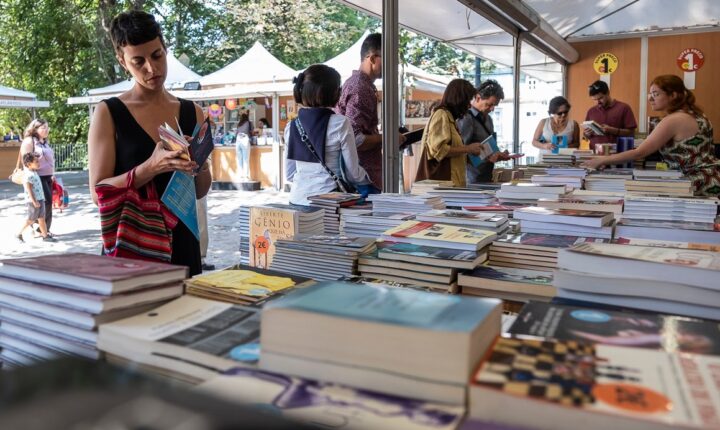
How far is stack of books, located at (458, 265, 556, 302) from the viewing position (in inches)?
45.3

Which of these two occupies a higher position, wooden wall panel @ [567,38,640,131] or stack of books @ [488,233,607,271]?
wooden wall panel @ [567,38,640,131]

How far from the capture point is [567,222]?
1.53 m

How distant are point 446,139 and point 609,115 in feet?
10.3

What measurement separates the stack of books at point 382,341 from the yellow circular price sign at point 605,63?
8281mm

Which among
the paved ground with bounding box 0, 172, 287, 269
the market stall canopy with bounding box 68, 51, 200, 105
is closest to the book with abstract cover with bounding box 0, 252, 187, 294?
the paved ground with bounding box 0, 172, 287, 269

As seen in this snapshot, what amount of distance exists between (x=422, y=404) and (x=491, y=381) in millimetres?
62

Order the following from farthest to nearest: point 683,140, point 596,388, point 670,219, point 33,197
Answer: point 33,197, point 683,140, point 670,219, point 596,388

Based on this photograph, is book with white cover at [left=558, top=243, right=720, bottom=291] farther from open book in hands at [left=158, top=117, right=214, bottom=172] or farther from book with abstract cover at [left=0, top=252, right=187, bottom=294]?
open book in hands at [left=158, top=117, right=214, bottom=172]

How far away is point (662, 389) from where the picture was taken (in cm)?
51

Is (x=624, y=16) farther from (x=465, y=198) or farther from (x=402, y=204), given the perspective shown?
(x=402, y=204)

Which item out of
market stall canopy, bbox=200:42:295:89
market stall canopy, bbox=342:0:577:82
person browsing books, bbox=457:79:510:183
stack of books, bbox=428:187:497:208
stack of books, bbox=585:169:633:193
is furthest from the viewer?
market stall canopy, bbox=200:42:295:89

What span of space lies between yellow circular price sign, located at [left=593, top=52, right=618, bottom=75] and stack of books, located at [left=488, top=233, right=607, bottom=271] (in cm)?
741

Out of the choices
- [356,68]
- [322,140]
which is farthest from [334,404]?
[356,68]

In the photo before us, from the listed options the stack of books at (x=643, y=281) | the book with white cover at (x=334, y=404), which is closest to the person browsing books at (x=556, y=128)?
the stack of books at (x=643, y=281)
